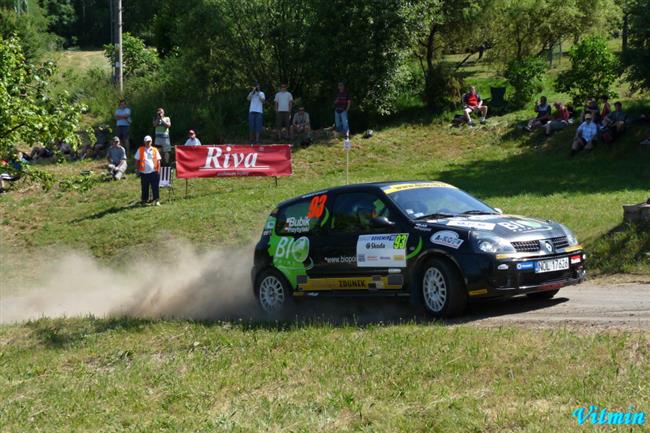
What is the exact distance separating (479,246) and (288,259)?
3166 millimetres

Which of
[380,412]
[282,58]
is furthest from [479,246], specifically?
[282,58]

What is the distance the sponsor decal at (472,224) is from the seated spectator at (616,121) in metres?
15.0

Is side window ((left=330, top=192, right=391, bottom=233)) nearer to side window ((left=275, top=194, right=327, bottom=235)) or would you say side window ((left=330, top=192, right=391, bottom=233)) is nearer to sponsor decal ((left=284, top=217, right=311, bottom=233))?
side window ((left=275, top=194, right=327, bottom=235))

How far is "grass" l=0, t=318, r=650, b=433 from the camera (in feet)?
23.4

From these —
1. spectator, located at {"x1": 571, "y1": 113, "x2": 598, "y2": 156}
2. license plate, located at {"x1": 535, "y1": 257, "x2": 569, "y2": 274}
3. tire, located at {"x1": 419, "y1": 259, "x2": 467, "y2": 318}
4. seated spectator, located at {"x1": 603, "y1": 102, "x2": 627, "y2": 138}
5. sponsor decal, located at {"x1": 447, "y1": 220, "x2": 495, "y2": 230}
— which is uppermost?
seated spectator, located at {"x1": 603, "y1": 102, "x2": 627, "y2": 138}

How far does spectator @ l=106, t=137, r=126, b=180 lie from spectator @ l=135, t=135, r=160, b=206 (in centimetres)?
284

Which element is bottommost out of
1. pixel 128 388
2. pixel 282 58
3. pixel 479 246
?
pixel 128 388

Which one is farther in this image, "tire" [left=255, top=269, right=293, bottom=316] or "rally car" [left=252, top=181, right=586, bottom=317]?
"tire" [left=255, top=269, right=293, bottom=316]

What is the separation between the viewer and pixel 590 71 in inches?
1147

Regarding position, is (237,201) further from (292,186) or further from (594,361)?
(594,361)

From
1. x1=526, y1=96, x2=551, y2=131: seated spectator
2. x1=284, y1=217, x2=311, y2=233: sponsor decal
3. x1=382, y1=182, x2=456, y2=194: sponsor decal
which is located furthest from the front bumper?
x1=526, y1=96, x2=551, y2=131: seated spectator

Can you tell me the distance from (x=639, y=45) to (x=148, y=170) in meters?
14.0

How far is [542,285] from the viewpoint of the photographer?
10703 millimetres

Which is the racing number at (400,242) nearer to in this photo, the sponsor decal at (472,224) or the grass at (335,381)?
the sponsor decal at (472,224)
